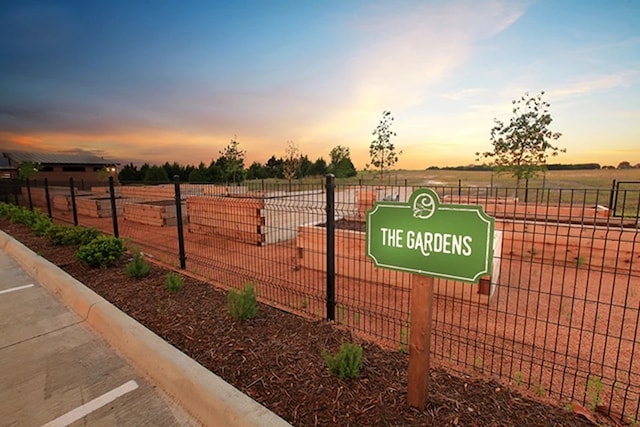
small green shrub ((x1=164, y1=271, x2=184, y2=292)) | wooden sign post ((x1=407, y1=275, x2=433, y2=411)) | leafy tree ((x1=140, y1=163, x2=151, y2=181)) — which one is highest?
leafy tree ((x1=140, y1=163, x2=151, y2=181))

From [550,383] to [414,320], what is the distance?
4.49 feet

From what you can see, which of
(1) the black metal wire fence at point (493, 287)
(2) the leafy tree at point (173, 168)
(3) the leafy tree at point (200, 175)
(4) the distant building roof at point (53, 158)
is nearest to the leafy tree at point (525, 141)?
(1) the black metal wire fence at point (493, 287)

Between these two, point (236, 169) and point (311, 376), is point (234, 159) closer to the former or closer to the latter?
point (236, 169)

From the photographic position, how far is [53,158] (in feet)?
129

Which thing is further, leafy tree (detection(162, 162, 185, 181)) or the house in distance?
the house in distance

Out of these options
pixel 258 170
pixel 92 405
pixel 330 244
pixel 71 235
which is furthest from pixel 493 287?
pixel 258 170

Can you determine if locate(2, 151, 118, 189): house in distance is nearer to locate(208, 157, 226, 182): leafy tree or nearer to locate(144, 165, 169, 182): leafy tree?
locate(144, 165, 169, 182): leafy tree

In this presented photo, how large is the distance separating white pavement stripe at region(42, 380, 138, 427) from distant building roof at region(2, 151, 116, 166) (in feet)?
164

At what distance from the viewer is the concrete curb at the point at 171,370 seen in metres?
1.57

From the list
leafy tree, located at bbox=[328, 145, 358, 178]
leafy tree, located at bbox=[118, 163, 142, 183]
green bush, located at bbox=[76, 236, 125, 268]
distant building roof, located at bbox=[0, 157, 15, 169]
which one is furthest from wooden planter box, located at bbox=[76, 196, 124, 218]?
distant building roof, located at bbox=[0, 157, 15, 169]

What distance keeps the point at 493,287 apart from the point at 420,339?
118 inches

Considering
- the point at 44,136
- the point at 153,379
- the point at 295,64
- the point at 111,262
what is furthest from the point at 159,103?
the point at 44,136

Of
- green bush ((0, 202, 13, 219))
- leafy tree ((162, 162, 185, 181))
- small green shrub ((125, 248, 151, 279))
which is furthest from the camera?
leafy tree ((162, 162, 185, 181))

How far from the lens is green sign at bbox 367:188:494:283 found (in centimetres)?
123
